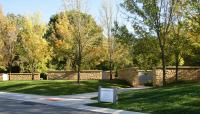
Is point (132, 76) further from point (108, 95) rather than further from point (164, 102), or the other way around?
point (164, 102)

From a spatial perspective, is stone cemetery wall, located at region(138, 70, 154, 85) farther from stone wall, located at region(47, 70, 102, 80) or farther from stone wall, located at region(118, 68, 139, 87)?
stone wall, located at region(47, 70, 102, 80)

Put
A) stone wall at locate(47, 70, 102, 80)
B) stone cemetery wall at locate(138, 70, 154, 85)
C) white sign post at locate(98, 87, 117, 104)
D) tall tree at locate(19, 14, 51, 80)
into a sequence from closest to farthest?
white sign post at locate(98, 87, 117, 104) → stone cemetery wall at locate(138, 70, 154, 85) → stone wall at locate(47, 70, 102, 80) → tall tree at locate(19, 14, 51, 80)

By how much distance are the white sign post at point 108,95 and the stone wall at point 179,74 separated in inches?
508

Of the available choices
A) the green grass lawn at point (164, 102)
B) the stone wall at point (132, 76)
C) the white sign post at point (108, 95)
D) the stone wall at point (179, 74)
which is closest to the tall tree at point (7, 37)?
the stone wall at point (132, 76)

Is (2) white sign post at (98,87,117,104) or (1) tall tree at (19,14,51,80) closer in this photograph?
(2) white sign post at (98,87,117,104)

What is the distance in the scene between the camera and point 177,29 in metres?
28.5

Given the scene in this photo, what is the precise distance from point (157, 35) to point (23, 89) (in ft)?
33.0

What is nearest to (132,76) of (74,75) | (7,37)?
(74,75)

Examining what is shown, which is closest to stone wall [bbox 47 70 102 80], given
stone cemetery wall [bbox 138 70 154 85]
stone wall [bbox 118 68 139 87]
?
stone wall [bbox 118 68 139 87]

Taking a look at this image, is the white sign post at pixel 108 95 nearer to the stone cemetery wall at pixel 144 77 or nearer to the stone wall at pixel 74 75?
the stone cemetery wall at pixel 144 77

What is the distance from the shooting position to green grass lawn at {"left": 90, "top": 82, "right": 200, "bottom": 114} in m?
16.7

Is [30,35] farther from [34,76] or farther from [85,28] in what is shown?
[85,28]

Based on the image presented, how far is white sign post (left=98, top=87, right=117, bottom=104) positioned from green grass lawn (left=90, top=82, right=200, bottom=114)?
30cm

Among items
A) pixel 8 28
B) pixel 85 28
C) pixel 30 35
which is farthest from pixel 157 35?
pixel 8 28
